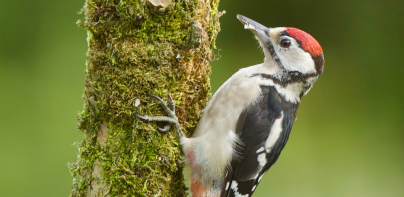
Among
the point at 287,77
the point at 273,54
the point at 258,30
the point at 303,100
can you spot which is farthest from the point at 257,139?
the point at 303,100

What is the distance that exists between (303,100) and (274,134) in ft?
7.06

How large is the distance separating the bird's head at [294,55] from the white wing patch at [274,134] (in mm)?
249

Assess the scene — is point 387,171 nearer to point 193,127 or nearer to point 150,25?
point 193,127

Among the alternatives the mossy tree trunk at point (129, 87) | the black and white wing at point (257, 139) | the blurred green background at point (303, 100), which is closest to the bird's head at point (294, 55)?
the black and white wing at point (257, 139)

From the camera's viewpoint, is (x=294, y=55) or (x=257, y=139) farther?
→ (x=294, y=55)

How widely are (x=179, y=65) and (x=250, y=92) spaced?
43 cm

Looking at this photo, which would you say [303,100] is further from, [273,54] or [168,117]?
[168,117]

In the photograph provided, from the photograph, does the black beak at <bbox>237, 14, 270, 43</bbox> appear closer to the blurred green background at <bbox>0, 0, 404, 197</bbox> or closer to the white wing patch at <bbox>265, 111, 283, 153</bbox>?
the white wing patch at <bbox>265, 111, 283, 153</bbox>

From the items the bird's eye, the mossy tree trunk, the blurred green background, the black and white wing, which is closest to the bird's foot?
the mossy tree trunk

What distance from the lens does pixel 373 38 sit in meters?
4.16

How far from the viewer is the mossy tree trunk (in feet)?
5.28

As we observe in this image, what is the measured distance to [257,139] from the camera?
1953mm

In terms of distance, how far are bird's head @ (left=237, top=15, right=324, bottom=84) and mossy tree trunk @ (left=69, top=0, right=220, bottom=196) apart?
1.80 feet

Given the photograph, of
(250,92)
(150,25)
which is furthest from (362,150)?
(150,25)
